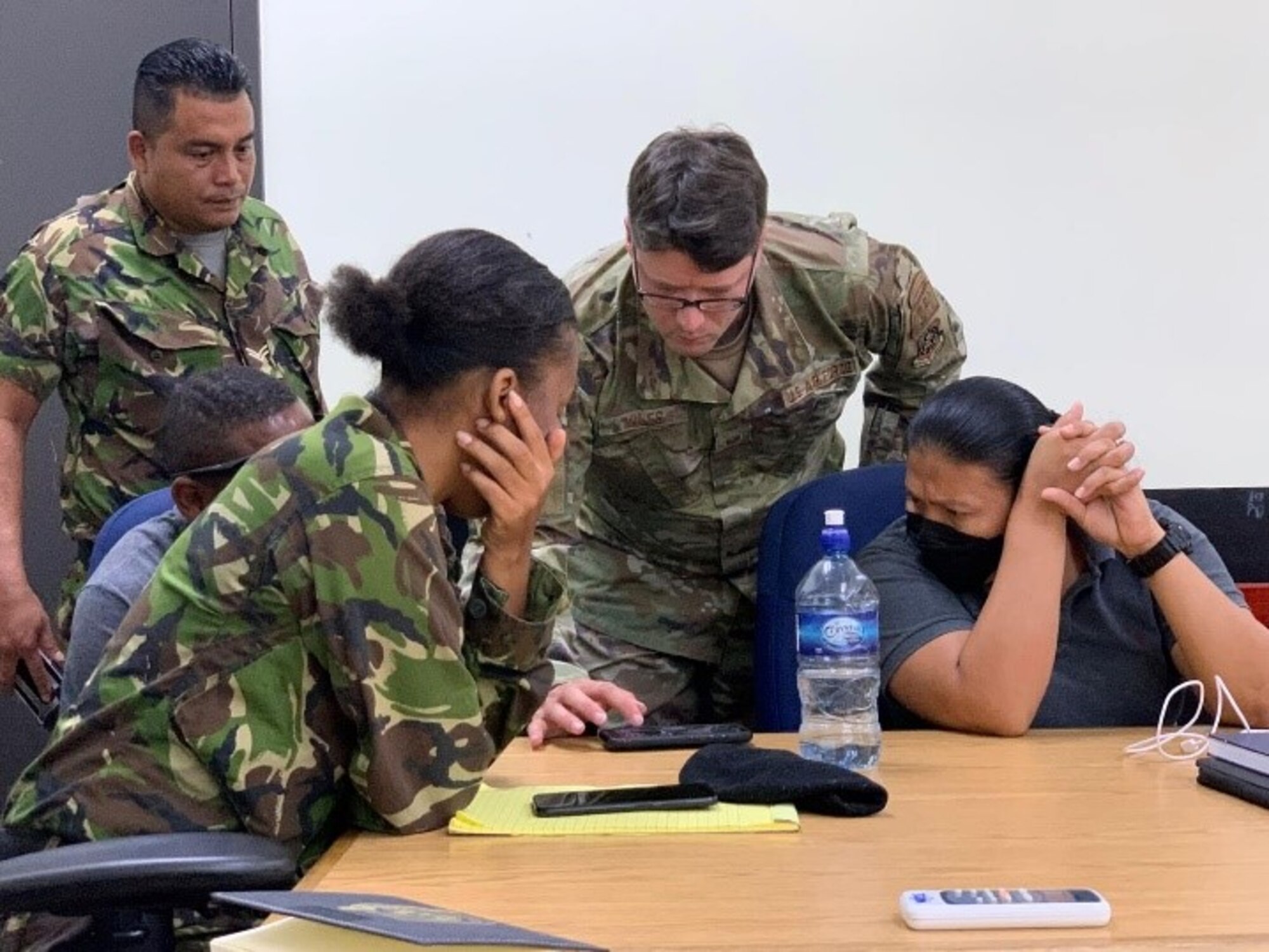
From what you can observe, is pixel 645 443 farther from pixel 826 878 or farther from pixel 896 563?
pixel 826 878

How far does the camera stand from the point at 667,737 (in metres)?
1.77

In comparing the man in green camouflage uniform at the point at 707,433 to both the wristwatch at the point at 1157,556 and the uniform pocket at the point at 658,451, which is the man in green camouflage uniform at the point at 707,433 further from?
the wristwatch at the point at 1157,556

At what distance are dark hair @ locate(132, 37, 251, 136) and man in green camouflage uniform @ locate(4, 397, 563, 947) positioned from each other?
1.43 m

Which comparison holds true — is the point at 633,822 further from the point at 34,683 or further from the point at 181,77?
the point at 181,77

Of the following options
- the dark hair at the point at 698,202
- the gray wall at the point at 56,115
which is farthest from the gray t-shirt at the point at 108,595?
the gray wall at the point at 56,115

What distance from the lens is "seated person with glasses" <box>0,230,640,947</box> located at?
134cm

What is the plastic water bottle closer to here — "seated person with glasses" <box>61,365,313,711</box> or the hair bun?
the hair bun

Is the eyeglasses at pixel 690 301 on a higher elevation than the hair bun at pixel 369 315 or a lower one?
lower

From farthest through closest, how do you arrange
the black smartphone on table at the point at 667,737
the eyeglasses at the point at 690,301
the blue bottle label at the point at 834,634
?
the eyeglasses at the point at 690,301, the black smartphone on table at the point at 667,737, the blue bottle label at the point at 834,634

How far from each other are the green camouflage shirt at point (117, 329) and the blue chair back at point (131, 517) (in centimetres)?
62

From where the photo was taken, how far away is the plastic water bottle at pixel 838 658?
1.65m

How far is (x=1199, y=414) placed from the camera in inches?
124

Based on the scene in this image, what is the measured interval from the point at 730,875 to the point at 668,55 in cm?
216

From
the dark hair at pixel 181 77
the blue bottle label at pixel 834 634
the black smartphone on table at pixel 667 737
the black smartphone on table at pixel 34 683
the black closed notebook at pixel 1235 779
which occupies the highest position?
the dark hair at pixel 181 77
